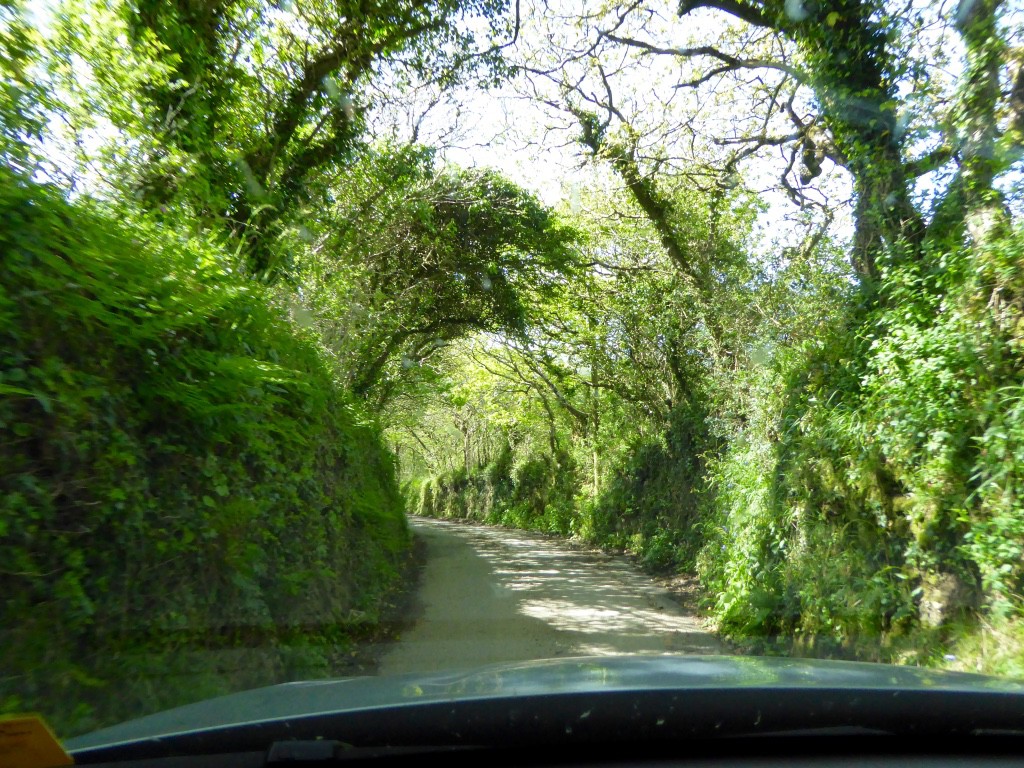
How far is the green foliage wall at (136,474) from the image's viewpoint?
3.63m

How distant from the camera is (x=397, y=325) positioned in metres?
18.2

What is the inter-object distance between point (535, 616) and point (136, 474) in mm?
7220

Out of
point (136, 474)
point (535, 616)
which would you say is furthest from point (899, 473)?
point (136, 474)

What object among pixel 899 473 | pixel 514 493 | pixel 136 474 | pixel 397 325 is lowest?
pixel 136 474

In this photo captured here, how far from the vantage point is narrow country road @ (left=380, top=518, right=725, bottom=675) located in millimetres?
8461

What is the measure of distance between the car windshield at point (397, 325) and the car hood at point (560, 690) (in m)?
0.79

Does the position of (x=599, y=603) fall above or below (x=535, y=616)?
above

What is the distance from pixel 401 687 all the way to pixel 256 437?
11.0ft

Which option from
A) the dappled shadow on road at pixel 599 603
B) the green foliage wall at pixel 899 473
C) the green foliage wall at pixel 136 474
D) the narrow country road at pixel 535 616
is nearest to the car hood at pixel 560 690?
the green foliage wall at pixel 136 474

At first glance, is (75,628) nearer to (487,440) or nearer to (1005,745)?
(1005,745)

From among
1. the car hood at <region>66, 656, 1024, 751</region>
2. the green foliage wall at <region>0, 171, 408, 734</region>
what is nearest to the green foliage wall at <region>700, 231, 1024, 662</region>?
the car hood at <region>66, 656, 1024, 751</region>

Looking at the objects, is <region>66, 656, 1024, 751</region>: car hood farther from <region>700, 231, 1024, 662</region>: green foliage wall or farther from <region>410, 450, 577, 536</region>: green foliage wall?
<region>410, 450, 577, 536</region>: green foliage wall

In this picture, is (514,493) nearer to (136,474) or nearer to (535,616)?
(535,616)

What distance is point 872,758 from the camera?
8.41 ft
